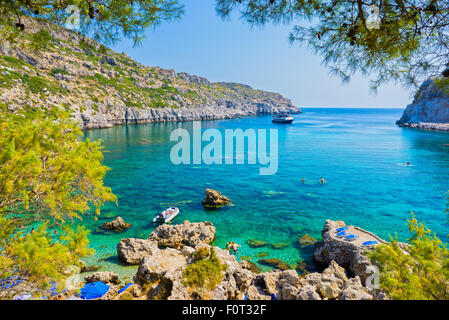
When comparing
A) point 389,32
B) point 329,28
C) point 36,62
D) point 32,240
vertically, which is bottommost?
point 32,240

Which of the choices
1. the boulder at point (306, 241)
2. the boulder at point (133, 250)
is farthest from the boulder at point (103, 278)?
the boulder at point (306, 241)

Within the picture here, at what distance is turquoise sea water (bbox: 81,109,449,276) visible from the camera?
20000mm

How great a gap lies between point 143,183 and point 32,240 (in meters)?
27.9

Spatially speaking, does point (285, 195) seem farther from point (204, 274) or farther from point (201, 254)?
point (204, 274)

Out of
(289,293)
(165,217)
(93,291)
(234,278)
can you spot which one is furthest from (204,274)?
(165,217)

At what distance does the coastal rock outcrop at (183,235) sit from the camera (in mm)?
17188

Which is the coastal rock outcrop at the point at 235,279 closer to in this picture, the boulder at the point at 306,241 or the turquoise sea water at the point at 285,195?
the boulder at the point at 306,241

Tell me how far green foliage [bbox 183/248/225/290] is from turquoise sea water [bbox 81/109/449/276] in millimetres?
7091

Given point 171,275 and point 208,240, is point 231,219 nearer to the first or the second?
point 208,240

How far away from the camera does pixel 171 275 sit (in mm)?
8578

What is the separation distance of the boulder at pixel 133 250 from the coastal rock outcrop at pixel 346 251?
1069cm

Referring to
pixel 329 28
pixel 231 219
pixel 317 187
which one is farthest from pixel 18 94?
pixel 329 28

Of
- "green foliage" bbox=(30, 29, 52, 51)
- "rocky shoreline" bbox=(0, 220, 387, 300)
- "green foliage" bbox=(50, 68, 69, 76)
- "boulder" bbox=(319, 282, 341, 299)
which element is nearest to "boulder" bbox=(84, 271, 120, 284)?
"rocky shoreline" bbox=(0, 220, 387, 300)

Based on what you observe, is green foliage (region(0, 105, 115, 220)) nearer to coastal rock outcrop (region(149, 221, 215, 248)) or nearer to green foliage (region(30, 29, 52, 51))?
green foliage (region(30, 29, 52, 51))
